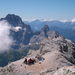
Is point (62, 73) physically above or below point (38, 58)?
above

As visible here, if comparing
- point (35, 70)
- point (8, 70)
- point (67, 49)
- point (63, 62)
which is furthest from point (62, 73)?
point (67, 49)

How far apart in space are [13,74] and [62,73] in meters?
14.6

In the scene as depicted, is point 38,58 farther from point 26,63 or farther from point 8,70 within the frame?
point 8,70

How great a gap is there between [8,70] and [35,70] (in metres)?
8.20

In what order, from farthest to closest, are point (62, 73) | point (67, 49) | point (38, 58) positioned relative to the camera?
point (67, 49)
point (38, 58)
point (62, 73)

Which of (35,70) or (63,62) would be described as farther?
(63,62)

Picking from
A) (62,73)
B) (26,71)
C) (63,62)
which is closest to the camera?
(62,73)

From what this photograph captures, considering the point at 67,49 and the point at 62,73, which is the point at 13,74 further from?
the point at 67,49

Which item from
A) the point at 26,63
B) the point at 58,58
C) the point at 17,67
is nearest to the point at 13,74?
the point at 17,67

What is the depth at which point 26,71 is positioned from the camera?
2403 cm

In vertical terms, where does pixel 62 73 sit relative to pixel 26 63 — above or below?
above

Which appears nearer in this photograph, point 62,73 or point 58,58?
point 62,73

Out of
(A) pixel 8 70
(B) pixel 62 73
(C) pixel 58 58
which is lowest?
(A) pixel 8 70

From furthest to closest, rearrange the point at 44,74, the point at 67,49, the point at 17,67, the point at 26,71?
the point at 67,49 < the point at 17,67 < the point at 26,71 < the point at 44,74
